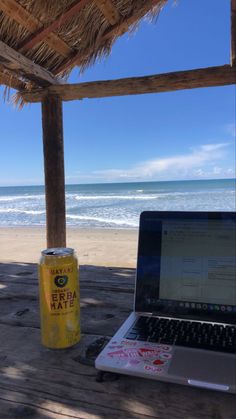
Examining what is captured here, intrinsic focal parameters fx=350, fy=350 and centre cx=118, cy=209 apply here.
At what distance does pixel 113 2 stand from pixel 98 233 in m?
8.96

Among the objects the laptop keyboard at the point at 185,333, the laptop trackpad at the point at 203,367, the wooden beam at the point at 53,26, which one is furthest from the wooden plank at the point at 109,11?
the laptop trackpad at the point at 203,367

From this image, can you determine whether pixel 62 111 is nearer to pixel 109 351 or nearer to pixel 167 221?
pixel 167 221

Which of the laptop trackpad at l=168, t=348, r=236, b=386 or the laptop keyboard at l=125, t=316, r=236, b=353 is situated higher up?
the laptop keyboard at l=125, t=316, r=236, b=353

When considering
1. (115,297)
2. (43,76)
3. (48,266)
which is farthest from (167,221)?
(43,76)

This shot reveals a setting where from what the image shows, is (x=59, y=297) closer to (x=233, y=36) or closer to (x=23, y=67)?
(x=23, y=67)

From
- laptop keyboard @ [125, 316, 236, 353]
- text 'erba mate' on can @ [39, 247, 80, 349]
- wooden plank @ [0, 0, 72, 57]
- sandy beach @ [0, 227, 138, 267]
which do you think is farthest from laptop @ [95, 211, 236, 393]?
sandy beach @ [0, 227, 138, 267]

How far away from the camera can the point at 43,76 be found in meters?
2.88

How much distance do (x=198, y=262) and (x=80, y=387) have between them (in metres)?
0.40

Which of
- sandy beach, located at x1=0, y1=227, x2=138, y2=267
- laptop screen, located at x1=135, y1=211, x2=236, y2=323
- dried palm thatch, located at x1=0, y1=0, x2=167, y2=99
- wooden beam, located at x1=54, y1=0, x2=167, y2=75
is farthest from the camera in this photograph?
sandy beach, located at x1=0, y1=227, x2=138, y2=267

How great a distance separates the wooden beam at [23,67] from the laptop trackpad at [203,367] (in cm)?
236

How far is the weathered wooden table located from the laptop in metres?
0.05

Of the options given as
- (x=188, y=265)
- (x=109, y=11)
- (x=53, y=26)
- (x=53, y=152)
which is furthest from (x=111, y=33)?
(x=188, y=265)

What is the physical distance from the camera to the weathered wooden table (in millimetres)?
603

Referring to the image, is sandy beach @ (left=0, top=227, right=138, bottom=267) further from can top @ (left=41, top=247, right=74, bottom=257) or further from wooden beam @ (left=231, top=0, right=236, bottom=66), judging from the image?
can top @ (left=41, top=247, right=74, bottom=257)
